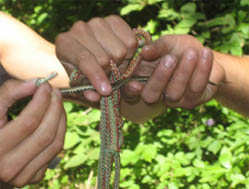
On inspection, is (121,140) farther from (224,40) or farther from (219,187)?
(224,40)

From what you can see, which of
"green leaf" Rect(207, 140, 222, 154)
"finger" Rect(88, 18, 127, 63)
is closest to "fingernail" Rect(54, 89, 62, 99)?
"finger" Rect(88, 18, 127, 63)

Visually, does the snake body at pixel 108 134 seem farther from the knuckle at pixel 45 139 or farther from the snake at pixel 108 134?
the knuckle at pixel 45 139

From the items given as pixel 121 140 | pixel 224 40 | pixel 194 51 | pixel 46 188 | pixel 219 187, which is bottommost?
pixel 46 188

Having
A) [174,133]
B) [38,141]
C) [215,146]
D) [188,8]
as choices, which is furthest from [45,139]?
[174,133]

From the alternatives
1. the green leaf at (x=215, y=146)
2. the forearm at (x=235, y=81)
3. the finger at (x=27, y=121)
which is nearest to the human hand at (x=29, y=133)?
the finger at (x=27, y=121)

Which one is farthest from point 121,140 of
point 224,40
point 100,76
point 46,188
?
point 46,188
